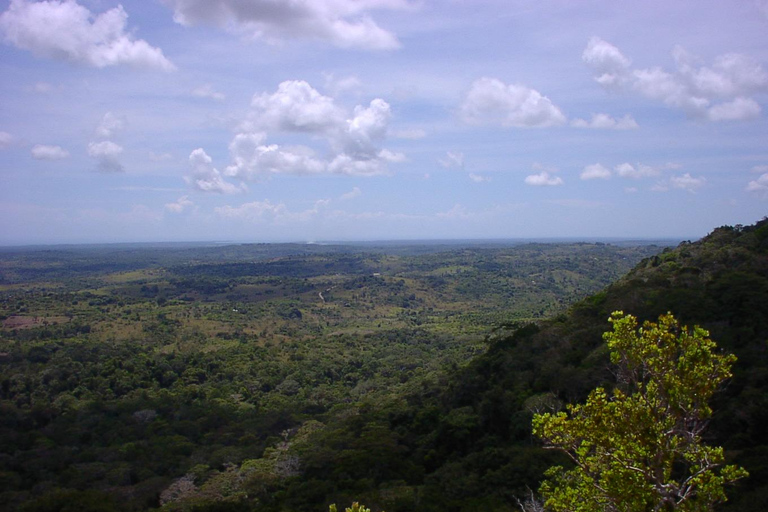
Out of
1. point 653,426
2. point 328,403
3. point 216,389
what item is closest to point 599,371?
point 653,426

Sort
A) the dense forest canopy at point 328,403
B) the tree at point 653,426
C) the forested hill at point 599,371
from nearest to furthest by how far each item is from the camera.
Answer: the tree at point 653,426 → the forested hill at point 599,371 → the dense forest canopy at point 328,403

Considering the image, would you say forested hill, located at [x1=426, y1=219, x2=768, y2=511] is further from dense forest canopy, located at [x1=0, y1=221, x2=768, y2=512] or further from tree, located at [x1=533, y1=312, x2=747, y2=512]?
tree, located at [x1=533, y1=312, x2=747, y2=512]

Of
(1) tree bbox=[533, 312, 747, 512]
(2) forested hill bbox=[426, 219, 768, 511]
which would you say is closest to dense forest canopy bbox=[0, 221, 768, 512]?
(2) forested hill bbox=[426, 219, 768, 511]

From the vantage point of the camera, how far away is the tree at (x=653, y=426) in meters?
8.02

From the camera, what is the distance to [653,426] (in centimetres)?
828

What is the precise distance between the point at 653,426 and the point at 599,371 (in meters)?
23.7

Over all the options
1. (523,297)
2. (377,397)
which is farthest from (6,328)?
(523,297)

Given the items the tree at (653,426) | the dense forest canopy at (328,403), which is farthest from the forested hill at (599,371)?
the tree at (653,426)

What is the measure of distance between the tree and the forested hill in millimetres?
7678

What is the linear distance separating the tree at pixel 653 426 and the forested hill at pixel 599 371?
25.2 ft

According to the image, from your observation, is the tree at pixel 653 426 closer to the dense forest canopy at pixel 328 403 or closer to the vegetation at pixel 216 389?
the dense forest canopy at pixel 328 403

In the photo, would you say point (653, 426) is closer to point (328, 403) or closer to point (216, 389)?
point (328, 403)

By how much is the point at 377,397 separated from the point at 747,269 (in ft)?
117

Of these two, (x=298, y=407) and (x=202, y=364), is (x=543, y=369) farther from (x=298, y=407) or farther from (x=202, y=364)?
(x=202, y=364)
